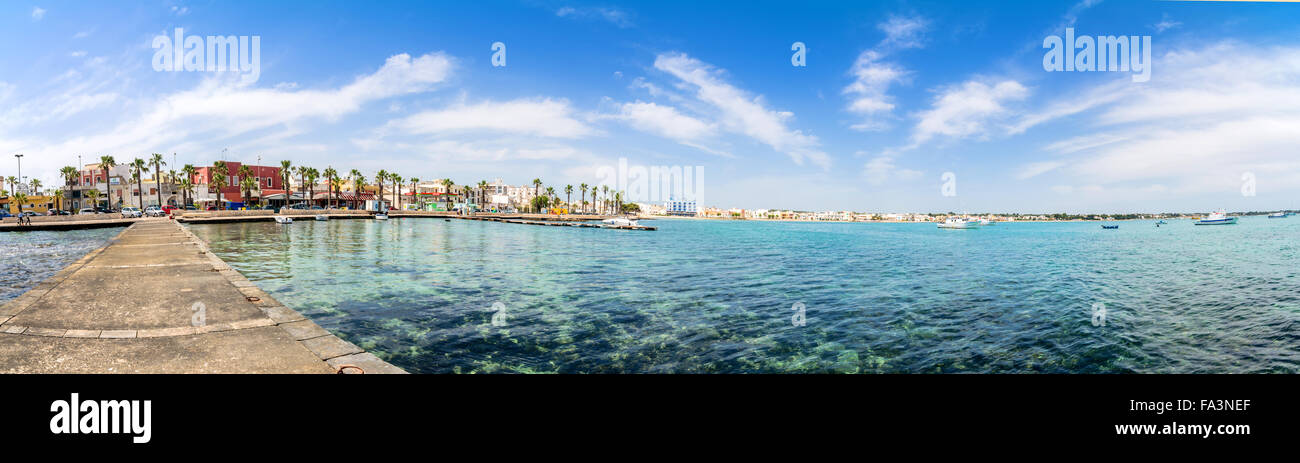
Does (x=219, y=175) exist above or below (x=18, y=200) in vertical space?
above

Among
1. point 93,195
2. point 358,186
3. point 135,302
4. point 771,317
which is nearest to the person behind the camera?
point 135,302

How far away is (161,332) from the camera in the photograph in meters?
7.67

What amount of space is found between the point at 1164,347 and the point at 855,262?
1007 inches

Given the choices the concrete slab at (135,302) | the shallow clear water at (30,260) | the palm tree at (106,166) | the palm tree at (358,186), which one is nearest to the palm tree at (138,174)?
the palm tree at (106,166)

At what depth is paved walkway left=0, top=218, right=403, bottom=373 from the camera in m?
6.24

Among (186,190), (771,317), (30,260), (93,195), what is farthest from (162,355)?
(93,195)

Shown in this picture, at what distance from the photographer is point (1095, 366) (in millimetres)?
11680
